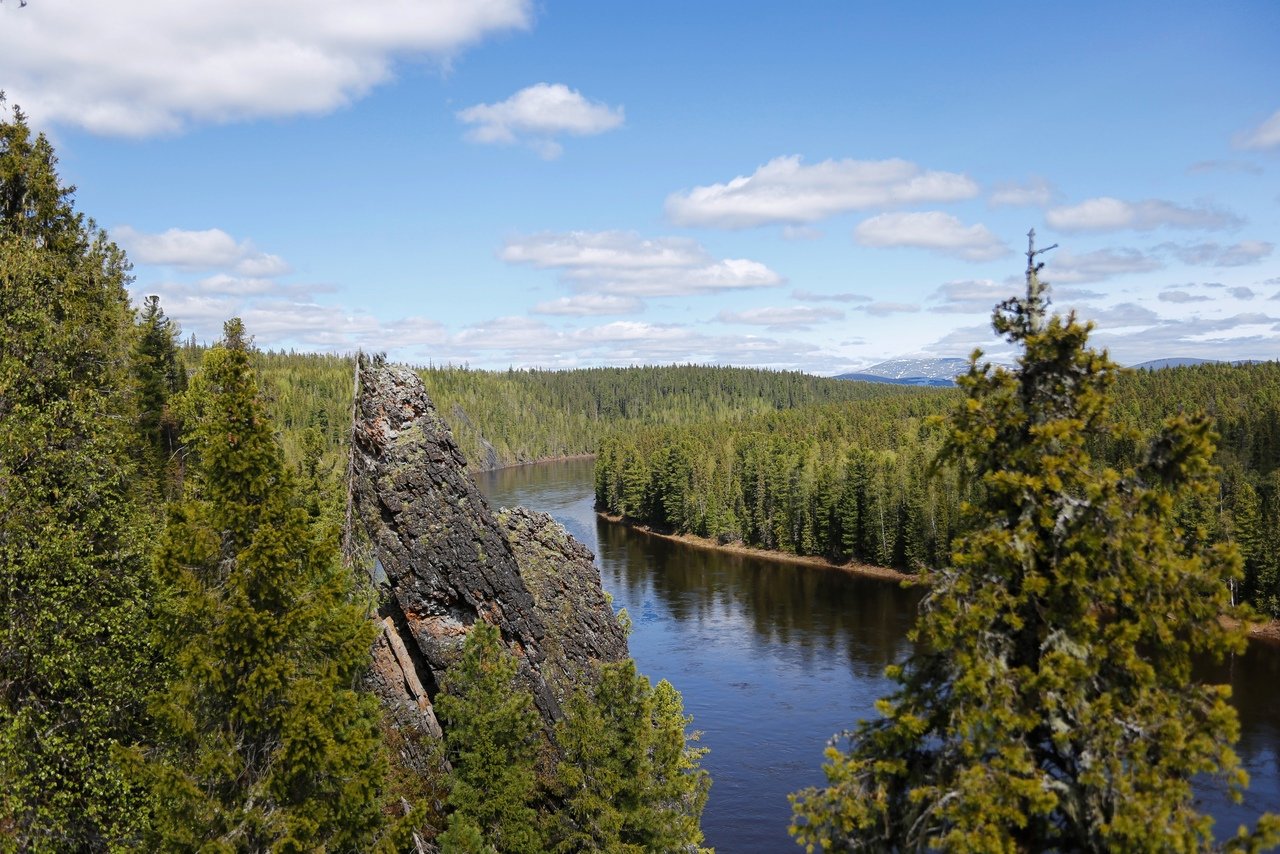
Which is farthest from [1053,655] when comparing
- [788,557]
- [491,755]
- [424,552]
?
[788,557]

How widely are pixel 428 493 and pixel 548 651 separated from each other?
796 centimetres

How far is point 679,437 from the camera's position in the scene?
165 meters

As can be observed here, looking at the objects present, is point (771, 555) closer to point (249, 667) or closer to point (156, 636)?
point (249, 667)

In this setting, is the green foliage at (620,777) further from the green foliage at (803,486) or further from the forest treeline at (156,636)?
the green foliage at (803,486)

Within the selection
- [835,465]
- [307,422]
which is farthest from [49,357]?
[307,422]

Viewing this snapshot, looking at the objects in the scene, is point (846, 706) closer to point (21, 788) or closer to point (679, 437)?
point (21, 788)

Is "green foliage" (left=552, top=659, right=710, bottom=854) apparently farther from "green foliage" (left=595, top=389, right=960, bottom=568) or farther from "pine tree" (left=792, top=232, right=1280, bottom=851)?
"green foliage" (left=595, top=389, right=960, bottom=568)

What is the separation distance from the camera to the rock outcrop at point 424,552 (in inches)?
1133

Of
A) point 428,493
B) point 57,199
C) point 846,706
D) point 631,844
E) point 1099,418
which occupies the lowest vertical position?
point 846,706

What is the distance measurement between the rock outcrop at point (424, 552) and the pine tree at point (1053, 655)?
Result: 2020 cm

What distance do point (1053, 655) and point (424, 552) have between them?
74.2 feet

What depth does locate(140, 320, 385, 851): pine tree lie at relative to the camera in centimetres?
1544

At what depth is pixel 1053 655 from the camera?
30.6ft

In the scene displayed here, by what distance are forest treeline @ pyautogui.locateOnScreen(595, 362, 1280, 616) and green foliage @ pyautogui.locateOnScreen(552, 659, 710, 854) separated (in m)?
50.1
